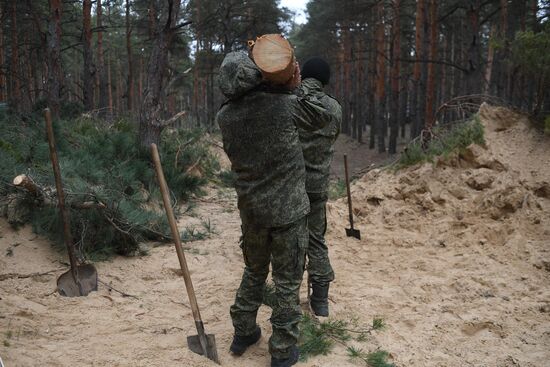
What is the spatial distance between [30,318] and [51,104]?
699 centimetres

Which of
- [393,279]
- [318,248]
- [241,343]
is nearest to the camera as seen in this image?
[241,343]

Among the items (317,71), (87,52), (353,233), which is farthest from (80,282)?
(87,52)

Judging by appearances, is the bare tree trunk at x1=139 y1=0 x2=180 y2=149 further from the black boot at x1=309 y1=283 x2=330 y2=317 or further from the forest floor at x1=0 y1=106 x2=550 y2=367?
the black boot at x1=309 y1=283 x2=330 y2=317

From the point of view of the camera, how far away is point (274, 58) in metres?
2.46

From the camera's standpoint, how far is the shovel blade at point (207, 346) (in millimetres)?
2826

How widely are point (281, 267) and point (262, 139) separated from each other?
Answer: 0.84 metres

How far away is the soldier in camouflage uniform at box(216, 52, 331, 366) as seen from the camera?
2.56 metres

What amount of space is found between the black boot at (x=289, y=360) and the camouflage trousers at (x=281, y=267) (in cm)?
4

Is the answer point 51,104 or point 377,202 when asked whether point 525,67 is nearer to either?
point 377,202

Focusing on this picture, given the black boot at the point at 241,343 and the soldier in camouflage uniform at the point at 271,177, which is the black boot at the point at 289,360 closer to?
the soldier in camouflage uniform at the point at 271,177

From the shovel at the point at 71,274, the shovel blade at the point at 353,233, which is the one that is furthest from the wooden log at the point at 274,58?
the shovel blade at the point at 353,233

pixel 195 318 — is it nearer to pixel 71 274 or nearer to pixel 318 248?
pixel 318 248

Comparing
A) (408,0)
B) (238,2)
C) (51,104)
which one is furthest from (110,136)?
(408,0)

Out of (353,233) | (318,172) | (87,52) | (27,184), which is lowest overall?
(353,233)
